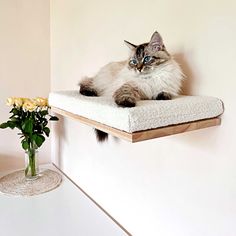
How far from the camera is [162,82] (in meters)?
0.74

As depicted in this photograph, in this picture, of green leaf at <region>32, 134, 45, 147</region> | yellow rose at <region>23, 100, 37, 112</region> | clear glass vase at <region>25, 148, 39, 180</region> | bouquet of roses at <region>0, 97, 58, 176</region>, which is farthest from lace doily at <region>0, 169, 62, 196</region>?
yellow rose at <region>23, 100, 37, 112</region>

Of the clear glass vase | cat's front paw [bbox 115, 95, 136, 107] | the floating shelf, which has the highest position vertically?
cat's front paw [bbox 115, 95, 136, 107]

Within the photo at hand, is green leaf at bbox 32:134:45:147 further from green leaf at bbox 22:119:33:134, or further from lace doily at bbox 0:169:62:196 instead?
lace doily at bbox 0:169:62:196

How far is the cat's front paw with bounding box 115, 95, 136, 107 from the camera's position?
60cm

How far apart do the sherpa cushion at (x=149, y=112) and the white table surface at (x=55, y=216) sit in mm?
607

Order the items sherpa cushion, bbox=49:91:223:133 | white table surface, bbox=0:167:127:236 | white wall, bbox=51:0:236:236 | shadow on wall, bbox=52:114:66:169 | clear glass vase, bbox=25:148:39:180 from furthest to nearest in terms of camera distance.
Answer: shadow on wall, bbox=52:114:66:169 → clear glass vase, bbox=25:148:39:180 → white table surface, bbox=0:167:127:236 → white wall, bbox=51:0:236:236 → sherpa cushion, bbox=49:91:223:133

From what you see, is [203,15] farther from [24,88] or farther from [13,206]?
[24,88]

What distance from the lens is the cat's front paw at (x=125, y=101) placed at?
23.5 inches

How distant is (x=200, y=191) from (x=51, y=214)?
2.45 ft

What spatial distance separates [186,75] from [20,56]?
122 centimetres

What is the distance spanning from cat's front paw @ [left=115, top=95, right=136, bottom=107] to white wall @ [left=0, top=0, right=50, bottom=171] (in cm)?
123

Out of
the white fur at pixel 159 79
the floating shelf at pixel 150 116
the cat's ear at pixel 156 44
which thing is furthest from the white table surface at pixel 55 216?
the cat's ear at pixel 156 44

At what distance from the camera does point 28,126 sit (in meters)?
1.42

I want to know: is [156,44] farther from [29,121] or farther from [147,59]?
[29,121]
